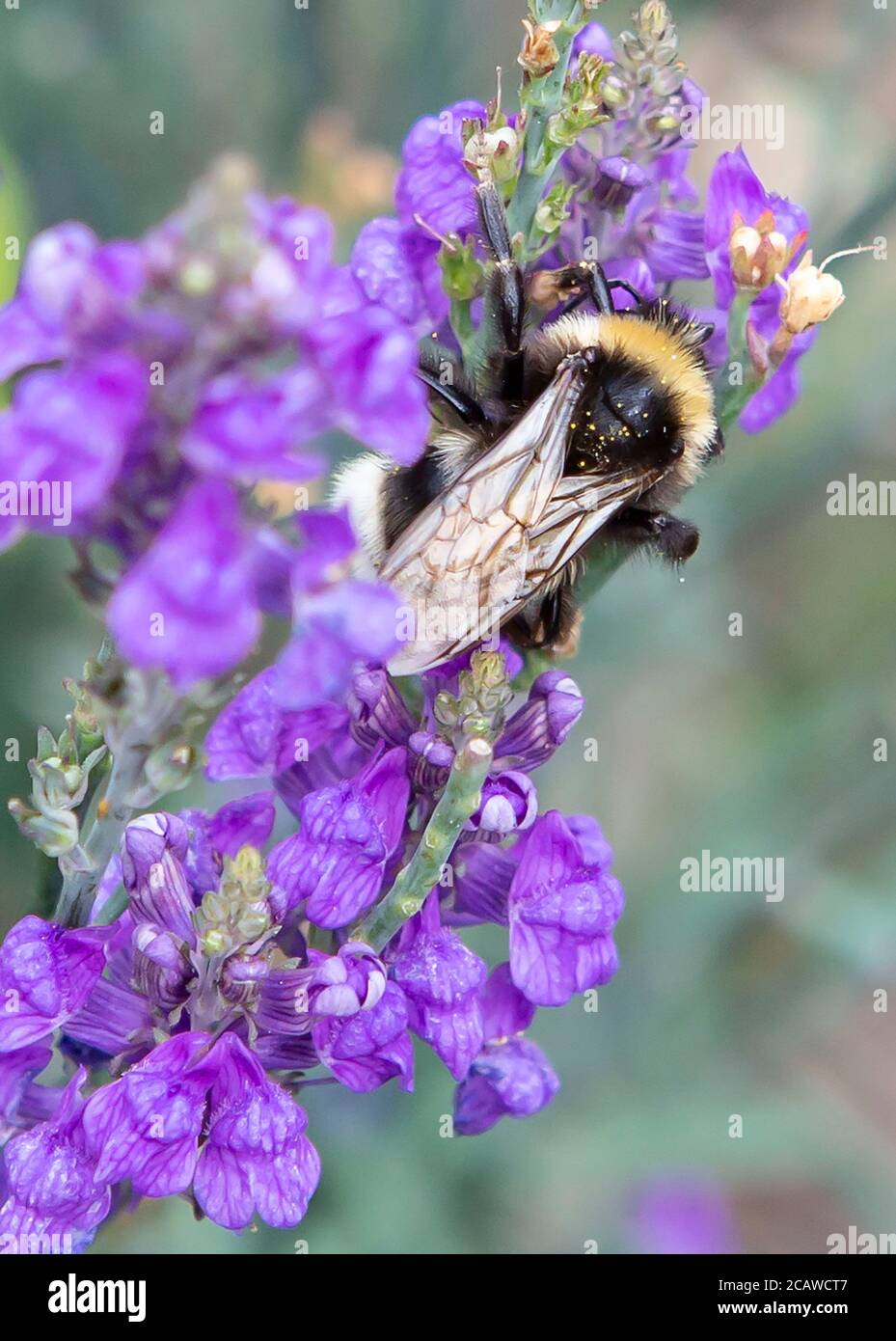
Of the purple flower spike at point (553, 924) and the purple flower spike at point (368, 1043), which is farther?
the purple flower spike at point (553, 924)

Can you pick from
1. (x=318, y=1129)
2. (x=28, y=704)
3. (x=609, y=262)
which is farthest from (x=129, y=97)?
(x=318, y=1129)

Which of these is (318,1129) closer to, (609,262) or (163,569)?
(609,262)

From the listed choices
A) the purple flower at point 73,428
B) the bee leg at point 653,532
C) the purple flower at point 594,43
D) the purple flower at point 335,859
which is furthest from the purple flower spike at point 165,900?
the purple flower at point 594,43

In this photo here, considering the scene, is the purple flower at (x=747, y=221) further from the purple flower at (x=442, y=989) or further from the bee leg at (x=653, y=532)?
the purple flower at (x=442, y=989)

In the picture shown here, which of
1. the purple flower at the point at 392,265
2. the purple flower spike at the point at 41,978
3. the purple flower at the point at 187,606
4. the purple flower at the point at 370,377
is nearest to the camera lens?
the purple flower at the point at 187,606

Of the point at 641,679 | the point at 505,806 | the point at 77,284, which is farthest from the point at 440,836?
the point at 641,679

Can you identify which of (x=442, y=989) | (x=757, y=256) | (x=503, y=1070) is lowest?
(x=503, y=1070)

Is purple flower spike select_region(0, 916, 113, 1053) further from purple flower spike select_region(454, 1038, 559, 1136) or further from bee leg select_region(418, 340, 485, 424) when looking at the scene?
bee leg select_region(418, 340, 485, 424)

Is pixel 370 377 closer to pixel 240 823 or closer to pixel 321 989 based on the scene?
pixel 321 989
